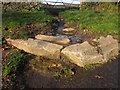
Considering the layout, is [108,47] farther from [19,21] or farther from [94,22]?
[19,21]

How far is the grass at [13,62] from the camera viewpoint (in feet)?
23.7

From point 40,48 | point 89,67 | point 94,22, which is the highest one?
point 40,48

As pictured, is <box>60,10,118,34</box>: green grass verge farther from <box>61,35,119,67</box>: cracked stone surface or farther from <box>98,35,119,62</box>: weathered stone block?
<box>61,35,119,67</box>: cracked stone surface

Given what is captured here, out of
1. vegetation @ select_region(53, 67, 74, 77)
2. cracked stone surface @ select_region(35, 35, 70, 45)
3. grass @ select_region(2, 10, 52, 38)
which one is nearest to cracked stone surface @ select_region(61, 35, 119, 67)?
vegetation @ select_region(53, 67, 74, 77)

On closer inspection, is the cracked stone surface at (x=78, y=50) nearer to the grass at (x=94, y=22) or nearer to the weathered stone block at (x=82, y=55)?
the weathered stone block at (x=82, y=55)

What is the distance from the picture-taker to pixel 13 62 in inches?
307

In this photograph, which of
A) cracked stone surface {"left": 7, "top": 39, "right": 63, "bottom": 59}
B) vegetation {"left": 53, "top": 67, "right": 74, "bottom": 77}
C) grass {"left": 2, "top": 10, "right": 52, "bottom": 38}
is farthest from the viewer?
grass {"left": 2, "top": 10, "right": 52, "bottom": 38}

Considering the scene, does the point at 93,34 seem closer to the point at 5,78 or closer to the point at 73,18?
the point at 73,18

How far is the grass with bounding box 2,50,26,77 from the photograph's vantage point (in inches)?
285

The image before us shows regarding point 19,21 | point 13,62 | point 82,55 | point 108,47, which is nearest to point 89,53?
point 82,55

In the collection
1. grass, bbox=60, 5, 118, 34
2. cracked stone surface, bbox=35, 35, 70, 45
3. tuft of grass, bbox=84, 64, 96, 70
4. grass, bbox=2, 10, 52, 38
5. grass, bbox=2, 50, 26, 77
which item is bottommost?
tuft of grass, bbox=84, 64, 96, 70

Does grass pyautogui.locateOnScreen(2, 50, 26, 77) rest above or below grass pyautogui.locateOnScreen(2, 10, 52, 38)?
below

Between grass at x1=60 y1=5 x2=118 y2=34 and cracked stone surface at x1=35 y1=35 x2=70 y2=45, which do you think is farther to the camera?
grass at x1=60 y1=5 x2=118 y2=34

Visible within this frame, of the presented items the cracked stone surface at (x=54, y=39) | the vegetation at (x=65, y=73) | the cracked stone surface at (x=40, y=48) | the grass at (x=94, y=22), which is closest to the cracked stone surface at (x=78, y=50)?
the cracked stone surface at (x=40, y=48)
